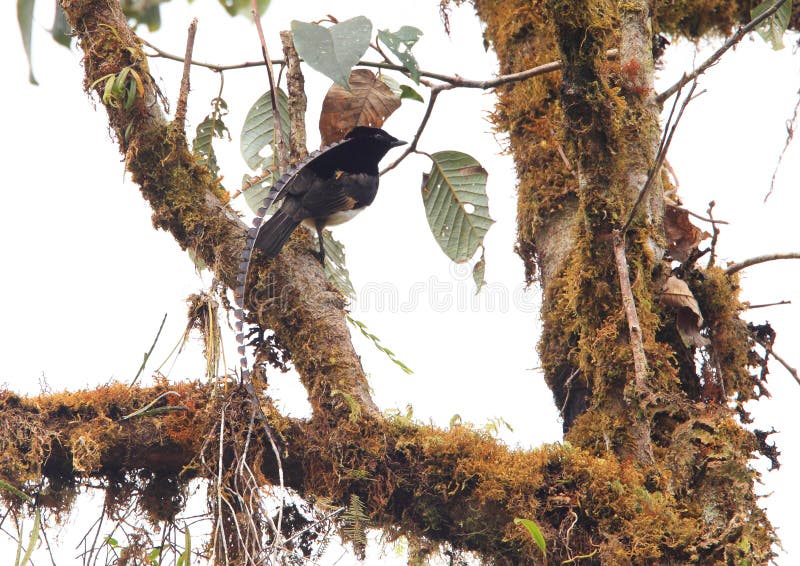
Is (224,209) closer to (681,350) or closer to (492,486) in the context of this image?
(492,486)

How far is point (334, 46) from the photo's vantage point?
2.48 m

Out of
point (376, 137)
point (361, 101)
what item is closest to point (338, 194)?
point (376, 137)

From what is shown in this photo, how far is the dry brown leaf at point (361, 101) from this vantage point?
3521mm

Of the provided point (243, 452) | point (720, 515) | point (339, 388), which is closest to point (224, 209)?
point (339, 388)

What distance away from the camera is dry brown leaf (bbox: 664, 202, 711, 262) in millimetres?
3078

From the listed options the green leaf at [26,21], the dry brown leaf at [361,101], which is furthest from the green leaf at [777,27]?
the green leaf at [26,21]

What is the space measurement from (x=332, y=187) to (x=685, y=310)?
2.04 metres

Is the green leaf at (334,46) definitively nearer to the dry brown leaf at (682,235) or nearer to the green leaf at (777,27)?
the dry brown leaf at (682,235)

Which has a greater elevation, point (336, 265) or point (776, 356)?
point (336, 265)

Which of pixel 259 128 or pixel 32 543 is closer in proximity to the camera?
pixel 32 543

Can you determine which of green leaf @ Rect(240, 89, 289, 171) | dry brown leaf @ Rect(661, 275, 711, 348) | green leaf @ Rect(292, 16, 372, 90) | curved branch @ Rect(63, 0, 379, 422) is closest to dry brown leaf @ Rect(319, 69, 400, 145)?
green leaf @ Rect(240, 89, 289, 171)

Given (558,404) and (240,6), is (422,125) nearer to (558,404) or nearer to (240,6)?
(558,404)

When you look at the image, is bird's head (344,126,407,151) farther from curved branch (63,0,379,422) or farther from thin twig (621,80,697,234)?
thin twig (621,80,697,234)

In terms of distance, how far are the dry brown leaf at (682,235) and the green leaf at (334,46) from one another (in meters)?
1.38
